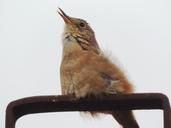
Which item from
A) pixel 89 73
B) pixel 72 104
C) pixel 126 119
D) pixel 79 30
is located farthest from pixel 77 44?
pixel 72 104

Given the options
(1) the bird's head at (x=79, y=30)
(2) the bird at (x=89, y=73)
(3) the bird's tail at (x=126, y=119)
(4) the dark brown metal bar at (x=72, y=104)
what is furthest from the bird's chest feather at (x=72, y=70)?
(4) the dark brown metal bar at (x=72, y=104)

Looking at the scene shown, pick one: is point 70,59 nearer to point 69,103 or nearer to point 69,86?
point 69,86

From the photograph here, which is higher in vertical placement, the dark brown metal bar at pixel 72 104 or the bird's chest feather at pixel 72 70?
the dark brown metal bar at pixel 72 104

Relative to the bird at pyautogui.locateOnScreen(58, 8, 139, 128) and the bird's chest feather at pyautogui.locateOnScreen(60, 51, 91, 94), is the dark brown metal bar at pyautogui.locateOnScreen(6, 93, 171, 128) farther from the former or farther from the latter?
the bird's chest feather at pyautogui.locateOnScreen(60, 51, 91, 94)

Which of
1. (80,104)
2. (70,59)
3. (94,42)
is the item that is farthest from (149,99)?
(94,42)

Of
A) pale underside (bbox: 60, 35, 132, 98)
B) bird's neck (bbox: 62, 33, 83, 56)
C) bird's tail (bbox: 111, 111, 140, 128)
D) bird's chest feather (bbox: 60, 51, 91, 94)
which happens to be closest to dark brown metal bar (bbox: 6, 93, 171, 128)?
bird's tail (bbox: 111, 111, 140, 128)

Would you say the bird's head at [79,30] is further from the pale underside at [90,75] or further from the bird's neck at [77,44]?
the pale underside at [90,75]

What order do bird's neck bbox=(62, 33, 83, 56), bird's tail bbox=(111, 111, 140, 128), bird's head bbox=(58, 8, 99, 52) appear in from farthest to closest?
1. bird's head bbox=(58, 8, 99, 52)
2. bird's neck bbox=(62, 33, 83, 56)
3. bird's tail bbox=(111, 111, 140, 128)
